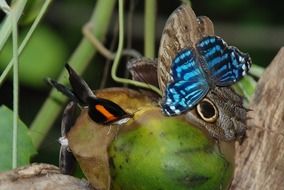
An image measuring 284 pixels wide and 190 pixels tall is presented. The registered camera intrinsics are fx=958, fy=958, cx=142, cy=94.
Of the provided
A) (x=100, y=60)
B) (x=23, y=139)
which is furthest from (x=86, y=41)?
(x=100, y=60)

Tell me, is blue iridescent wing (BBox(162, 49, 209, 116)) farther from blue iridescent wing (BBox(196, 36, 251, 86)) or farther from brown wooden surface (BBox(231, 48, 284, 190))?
brown wooden surface (BBox(231, 48, 284, 190))

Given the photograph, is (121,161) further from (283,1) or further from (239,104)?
(283,1)

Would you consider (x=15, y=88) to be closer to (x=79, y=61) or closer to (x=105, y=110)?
(x=105, y=110)

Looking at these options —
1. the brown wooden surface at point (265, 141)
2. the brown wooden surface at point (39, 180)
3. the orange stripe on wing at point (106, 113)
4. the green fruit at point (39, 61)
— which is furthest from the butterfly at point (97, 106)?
the green fruit at point (39, 61)

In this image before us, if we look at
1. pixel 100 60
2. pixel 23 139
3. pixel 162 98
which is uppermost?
pixel 162 98

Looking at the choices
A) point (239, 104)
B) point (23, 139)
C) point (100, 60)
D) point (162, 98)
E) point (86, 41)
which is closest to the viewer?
point (162, 98)

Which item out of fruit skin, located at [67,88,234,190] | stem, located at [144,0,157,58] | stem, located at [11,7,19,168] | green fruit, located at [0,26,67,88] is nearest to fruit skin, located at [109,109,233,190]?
fruit skin, located at [67,88,234,190]
